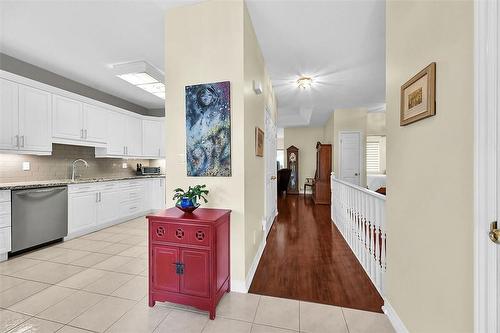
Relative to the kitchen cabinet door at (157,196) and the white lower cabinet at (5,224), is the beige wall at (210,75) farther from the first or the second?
the kitchen cabinet door at (157,196)

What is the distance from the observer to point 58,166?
392cm

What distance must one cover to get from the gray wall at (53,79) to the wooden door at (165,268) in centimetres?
373

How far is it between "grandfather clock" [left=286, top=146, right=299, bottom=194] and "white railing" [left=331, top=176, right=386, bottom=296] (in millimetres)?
4594

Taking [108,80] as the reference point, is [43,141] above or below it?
below

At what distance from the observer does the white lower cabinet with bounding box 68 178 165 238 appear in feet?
11.7

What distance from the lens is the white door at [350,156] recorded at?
598cm

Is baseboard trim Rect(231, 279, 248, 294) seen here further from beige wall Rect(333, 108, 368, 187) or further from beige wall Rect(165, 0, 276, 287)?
beige wall Rect(333, 108, 368, 187)

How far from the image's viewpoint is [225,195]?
82.3 inches

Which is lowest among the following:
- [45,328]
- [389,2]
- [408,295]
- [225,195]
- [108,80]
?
[45,328]

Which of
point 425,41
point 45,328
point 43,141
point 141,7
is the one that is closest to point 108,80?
point 43,141

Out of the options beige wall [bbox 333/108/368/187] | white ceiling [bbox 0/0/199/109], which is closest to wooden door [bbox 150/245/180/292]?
white ceiling [bbox 0/0/199/109]

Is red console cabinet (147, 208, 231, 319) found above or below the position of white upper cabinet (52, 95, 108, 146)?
below
